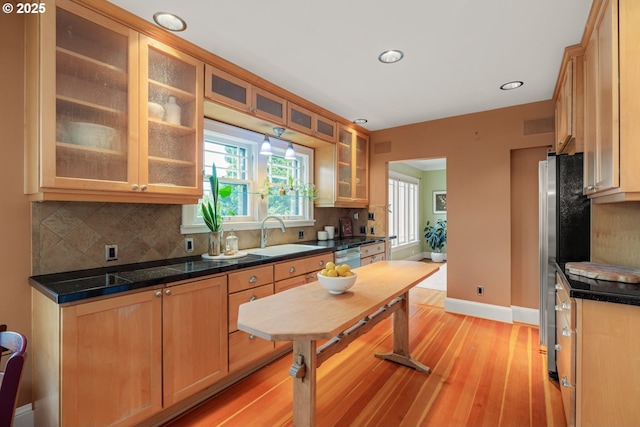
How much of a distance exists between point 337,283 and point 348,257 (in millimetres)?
1886

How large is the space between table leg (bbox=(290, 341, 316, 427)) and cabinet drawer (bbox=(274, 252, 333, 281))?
3.94ft

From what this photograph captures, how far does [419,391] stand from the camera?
2234mm

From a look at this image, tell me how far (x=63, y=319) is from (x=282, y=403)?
1428mm

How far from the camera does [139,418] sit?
1.73m

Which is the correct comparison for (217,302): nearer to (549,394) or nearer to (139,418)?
(139,418)

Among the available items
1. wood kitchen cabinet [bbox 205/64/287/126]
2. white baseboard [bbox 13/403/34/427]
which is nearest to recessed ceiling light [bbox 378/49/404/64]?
wood kitchen cabinet [bbox 205/64/287/126]

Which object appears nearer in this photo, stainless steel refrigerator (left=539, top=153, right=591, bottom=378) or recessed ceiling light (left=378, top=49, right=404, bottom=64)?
stainless steel refrigerator (left=539, top=153, right=591, bottom=378)

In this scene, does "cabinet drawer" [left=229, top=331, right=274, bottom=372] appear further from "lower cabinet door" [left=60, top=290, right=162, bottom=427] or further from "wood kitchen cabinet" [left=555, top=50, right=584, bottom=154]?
"wood kitchen cabinet" [left=555, top=50, right=584, bottom=154]

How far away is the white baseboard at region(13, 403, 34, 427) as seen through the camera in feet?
5.60

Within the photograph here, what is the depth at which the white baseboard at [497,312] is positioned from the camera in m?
3.54

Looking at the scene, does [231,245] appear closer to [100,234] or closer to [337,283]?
[100,234]

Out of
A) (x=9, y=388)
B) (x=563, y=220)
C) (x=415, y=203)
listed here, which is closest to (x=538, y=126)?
(x=563, y=220)

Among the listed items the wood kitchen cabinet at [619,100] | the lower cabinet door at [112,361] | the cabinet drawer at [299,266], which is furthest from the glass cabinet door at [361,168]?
the lower cabinet door at [112,361]

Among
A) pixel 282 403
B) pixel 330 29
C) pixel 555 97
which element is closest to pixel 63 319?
pixel 282 403
